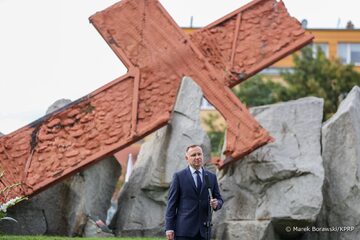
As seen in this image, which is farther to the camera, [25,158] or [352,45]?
[352,45]

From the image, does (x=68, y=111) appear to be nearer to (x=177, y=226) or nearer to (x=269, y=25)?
(x=269, y=25)

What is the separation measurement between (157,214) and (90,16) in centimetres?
323

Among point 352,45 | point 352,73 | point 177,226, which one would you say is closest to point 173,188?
point 177,226

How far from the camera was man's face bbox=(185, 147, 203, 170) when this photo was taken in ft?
19.9

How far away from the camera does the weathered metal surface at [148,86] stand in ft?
31.6

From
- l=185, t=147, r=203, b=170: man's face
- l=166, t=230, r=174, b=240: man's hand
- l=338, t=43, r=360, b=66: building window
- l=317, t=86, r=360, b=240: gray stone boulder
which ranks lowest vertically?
l=166, t=230, r=174, b=240: man's hand

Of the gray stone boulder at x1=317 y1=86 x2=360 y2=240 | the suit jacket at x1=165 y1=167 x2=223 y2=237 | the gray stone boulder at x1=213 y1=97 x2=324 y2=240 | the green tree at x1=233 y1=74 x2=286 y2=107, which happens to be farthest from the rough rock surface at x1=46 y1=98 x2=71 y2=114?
the green tree at x1=233 y1=74 x2=286 y2=107

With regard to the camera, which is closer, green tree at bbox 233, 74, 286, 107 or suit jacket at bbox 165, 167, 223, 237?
suit jacket at bbox 165, 167, 223, 237

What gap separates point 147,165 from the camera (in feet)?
33.2

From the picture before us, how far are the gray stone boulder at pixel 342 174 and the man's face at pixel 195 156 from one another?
162 inches

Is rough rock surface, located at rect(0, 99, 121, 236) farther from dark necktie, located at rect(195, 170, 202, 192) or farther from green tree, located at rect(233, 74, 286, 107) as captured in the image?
green tree, located at rect(233, 74, 286, 107)

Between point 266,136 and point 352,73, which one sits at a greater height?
point 352,73

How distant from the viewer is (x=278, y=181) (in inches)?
378

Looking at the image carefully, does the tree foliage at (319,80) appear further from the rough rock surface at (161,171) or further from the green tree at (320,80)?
the rough rock surface at (161,171)
